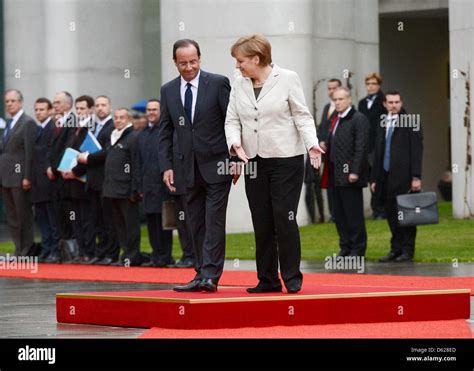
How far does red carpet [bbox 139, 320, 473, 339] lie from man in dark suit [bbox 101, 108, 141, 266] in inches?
296

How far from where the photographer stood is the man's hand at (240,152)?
10.1 metres

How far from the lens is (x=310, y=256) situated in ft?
57.9

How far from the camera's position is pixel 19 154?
1856cm

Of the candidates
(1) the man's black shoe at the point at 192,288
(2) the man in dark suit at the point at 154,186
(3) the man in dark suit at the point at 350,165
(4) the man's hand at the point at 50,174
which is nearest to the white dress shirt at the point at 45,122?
(4) the man's hand at the point at 50,174

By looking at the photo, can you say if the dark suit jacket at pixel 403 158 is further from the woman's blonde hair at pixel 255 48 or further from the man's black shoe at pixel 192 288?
the woman's blonde hair at pixel 255 48

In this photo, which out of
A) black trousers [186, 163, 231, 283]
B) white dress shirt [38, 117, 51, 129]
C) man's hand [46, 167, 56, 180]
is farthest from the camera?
white dress shirt [38, 117, 51, 129]

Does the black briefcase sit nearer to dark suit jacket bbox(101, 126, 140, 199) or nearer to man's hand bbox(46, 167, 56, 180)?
dark suit jacket bbox(101, 126, 140, 199)

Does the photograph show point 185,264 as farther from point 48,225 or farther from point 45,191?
point 48,225

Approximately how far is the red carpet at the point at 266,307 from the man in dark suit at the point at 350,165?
18.7ft

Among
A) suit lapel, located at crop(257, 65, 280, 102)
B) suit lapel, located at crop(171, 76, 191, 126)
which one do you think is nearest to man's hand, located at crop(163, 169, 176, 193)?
suit lapel, located at crop(171, 76, 191, 126)

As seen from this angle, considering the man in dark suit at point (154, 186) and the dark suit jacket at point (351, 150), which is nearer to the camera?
the dark suit jacket at point (351, 150)

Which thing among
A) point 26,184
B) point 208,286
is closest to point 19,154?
point 26,184

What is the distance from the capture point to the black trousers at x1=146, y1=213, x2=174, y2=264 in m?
17.0
